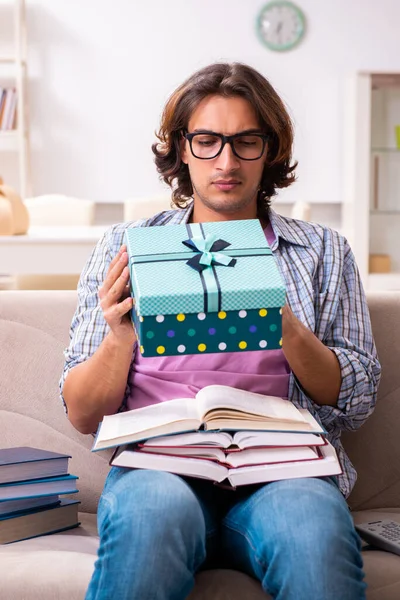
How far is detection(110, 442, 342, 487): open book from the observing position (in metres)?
1.24

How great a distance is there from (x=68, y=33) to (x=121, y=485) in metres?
5.25

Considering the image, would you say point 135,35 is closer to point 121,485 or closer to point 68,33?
point 68,33

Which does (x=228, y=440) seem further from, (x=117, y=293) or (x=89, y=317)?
(x=89, y=317)

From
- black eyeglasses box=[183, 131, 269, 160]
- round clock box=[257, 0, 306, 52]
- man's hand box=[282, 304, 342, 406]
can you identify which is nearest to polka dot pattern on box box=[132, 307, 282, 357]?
man's hand box=[282, 304, 342, 406]

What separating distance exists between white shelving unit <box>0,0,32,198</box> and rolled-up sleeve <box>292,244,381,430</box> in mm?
4531

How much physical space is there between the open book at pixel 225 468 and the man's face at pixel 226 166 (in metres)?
0.55

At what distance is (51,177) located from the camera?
19.8 ft

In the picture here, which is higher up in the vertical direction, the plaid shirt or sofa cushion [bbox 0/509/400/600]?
the plaid shirt

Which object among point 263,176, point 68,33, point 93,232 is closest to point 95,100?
point 68,33

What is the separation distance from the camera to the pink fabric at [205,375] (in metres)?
1.46

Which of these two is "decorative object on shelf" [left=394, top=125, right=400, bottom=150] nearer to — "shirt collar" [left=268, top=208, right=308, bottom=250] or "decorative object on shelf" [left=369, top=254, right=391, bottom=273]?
"decorative object on shelf" [left=369, top=254, right=391, bottom=273]

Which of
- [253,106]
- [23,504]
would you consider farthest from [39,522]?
[253,106]

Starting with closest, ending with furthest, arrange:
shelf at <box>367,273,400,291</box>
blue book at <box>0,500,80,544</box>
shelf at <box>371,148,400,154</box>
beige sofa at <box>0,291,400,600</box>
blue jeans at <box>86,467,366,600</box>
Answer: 1. blue jeans at <box>86,467,366,600</box>
2. blue book at <box>0,500,80,544</box>
3. beige sofa at <box>0,291,400,600</box>
4. shelf at <box>367,273,400,291</box>
5. shelf at <box>371,148,400,154</box>

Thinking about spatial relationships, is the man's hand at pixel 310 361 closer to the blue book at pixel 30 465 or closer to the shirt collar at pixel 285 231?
the shirt collar at pixel 285 231
